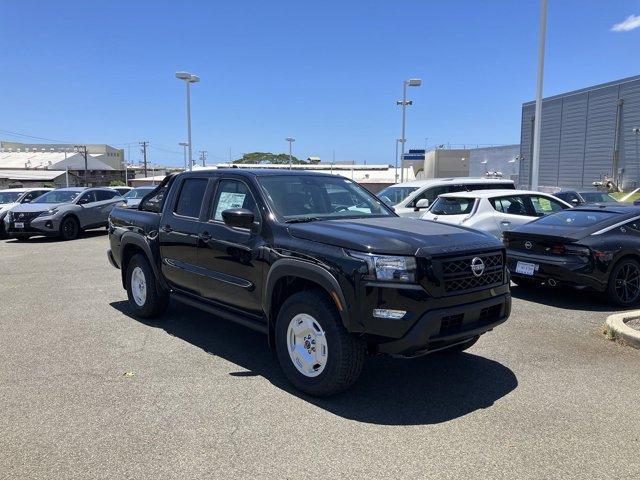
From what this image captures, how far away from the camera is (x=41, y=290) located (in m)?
8.78

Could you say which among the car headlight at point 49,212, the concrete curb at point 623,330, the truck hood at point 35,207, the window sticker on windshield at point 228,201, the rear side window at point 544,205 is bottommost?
the concrete curb at point 623,330

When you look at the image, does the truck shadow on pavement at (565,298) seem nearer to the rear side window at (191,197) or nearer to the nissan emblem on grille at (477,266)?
the nissan emblem on grille at (477,266)

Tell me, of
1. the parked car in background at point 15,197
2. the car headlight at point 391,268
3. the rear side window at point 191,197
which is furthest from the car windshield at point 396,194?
the parked car in background at point 15,197

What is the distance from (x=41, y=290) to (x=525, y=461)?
26.1 ft

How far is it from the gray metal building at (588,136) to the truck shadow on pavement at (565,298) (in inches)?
1375

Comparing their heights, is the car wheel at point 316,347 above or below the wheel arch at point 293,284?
below

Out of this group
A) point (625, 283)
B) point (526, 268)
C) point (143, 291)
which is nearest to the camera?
point (143, 291)

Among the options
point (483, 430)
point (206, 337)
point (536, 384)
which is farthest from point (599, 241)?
point (206, 337)

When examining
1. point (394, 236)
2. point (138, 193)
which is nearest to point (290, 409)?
point (394, 236)

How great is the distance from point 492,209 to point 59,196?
14191 mm

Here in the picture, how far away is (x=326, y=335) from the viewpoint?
4.12m

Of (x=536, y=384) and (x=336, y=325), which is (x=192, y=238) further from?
(x=536, y=384)

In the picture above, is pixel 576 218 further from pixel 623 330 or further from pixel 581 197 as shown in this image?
pixel 581 197

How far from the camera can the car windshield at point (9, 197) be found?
1898cm
